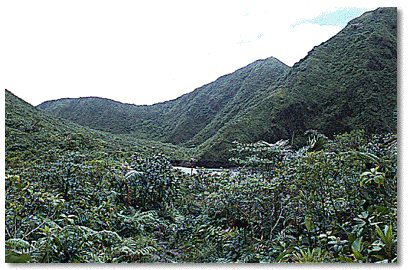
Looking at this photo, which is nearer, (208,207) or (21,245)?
(21,245)

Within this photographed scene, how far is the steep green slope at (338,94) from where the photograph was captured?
2.59 m

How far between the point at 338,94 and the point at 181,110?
18.8ft

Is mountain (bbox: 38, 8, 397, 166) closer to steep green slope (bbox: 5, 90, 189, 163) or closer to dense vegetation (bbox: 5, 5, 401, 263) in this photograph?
dense vegetation (bbox: 5, 5, 401, 263)

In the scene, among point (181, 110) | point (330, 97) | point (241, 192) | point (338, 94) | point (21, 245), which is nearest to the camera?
point (21, 245)

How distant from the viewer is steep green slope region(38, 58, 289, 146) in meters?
6.63

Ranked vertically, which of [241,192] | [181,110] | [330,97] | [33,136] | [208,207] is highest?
[181,110]

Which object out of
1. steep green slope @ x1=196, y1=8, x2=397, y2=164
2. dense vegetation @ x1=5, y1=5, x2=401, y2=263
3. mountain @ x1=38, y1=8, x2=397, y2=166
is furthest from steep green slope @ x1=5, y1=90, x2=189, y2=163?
steep green slope @ x1=196, y1=8, x2=397, y2=164

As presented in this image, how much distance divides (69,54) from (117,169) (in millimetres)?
1724

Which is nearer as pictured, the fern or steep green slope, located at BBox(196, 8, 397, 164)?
the fern

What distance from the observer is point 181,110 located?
8289 mm

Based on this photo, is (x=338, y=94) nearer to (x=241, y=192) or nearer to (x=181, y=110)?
(x=241, y=192)

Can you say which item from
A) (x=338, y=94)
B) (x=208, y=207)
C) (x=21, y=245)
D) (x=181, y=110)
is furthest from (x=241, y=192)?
(x=181, y=110)

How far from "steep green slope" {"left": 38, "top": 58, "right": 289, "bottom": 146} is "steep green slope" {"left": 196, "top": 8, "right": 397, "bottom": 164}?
1.75m

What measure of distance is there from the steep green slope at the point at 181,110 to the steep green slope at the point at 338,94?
1.75 meters
